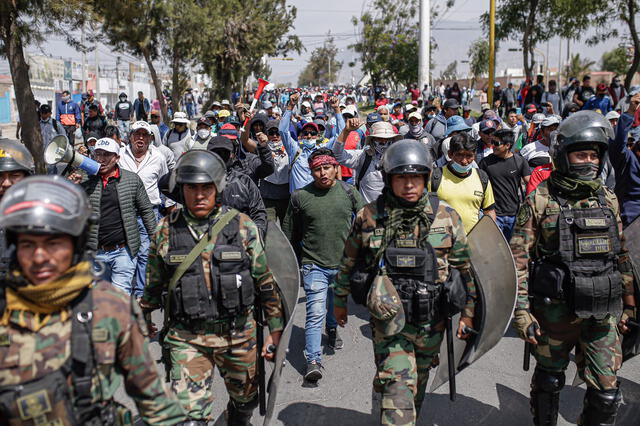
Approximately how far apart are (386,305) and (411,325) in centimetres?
24

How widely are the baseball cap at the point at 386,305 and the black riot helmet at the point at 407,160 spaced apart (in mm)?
588

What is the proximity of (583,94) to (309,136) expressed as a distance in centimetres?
1085

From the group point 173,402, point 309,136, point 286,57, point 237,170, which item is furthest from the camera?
point 286,57

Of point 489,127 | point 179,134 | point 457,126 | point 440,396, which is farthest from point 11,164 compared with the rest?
point 179,134

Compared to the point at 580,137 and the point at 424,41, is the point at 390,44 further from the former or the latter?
the point at 580,137

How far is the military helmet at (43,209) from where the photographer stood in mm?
2141

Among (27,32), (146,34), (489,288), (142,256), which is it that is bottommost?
(142,256)

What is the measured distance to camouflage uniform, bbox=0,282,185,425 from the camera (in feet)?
7.23

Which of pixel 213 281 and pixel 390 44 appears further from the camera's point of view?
pixel 390 44

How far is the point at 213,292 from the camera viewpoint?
3.45 m

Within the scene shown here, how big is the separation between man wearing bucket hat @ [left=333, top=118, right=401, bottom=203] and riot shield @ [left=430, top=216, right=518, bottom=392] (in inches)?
107

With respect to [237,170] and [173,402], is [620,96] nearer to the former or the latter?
[237,170]

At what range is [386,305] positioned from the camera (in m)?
3.44

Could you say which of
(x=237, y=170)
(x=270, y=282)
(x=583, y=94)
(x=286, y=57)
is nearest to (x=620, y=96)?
(x=583, y=94)
